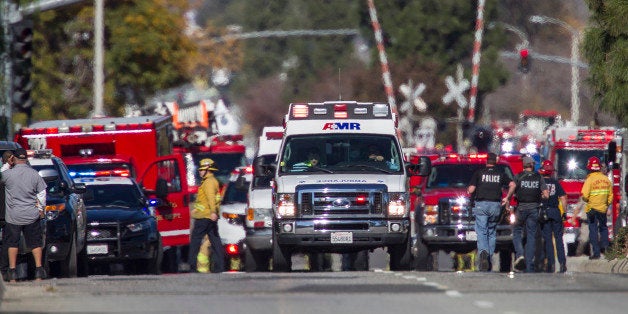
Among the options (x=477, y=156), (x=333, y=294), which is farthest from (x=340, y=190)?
→ (x=477, y=156)

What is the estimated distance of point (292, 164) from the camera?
911 inches

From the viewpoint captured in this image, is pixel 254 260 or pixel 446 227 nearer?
pixel 254 260

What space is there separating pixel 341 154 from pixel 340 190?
87 cm

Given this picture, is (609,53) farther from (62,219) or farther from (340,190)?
(62,219)

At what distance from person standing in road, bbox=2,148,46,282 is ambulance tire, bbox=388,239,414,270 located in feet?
16.7

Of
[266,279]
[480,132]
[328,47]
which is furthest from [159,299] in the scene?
[328,47]

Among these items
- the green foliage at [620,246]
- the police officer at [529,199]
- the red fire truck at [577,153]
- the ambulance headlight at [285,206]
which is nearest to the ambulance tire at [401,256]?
the ambulance headlight at [285,206]

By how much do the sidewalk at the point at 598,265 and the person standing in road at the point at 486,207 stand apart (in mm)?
1833

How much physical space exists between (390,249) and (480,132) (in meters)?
19.6

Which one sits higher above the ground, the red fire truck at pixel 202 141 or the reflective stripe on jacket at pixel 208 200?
the red fire truck at pixel 202 141

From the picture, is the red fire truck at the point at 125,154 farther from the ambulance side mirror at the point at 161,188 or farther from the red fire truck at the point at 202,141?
the red fire truck at the point at 202,141

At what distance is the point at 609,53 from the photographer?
24.8 m

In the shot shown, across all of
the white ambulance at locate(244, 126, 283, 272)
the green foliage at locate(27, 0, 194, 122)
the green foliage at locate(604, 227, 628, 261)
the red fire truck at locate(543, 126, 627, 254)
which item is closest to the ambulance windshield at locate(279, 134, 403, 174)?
the white ambulance at locate(244, 126, 283, 272)

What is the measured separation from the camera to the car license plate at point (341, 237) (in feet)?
74.0
